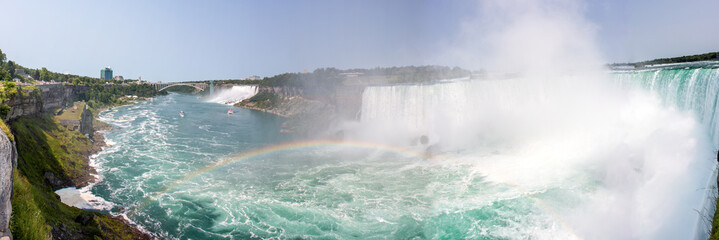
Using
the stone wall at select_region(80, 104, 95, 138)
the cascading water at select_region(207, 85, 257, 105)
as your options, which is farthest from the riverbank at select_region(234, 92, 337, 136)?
the stone wall at select_region(80, 104, 95, 138)

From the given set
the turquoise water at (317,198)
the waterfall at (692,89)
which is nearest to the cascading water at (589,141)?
the waterfall at (692,89)

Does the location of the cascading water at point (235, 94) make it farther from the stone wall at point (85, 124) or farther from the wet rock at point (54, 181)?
the wet rock at point (54, 181)

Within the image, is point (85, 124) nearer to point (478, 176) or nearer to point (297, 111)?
point (478, 176)

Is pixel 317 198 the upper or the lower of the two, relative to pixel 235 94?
lower

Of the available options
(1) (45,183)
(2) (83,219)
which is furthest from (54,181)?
(2) (83,219)

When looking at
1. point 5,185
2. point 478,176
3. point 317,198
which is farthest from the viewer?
point 478,176

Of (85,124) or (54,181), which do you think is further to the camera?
(85,124)
